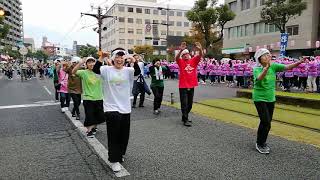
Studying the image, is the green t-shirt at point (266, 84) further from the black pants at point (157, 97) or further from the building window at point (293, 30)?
the building window at point (293, 30)

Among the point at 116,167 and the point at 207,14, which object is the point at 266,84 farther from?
the point at 207,14

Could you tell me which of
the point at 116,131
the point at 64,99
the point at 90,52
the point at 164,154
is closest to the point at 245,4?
the point at 90,52

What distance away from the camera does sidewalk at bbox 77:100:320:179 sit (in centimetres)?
501

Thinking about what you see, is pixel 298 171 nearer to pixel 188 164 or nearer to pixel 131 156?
pixel 188 164

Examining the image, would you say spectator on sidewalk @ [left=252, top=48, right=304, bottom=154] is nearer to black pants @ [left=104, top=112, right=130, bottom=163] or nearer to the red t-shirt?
black pants @ [left=104, top=112, right=130, bottom=163]

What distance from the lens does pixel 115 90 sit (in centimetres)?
529

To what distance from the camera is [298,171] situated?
5.05 meters

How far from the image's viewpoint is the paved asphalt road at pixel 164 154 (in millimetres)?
5062

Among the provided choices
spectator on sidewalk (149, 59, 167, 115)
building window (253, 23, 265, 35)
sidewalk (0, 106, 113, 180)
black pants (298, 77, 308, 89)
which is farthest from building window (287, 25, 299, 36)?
sidewalk (0, 106, 113, 180)

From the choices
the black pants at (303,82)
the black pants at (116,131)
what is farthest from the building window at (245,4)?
the black pants at (116,131)

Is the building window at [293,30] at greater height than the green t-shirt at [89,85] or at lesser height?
greater

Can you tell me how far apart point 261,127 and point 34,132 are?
499cm

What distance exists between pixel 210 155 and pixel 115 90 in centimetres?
191

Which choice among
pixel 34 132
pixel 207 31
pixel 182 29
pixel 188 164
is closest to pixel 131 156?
pixel 188 164
